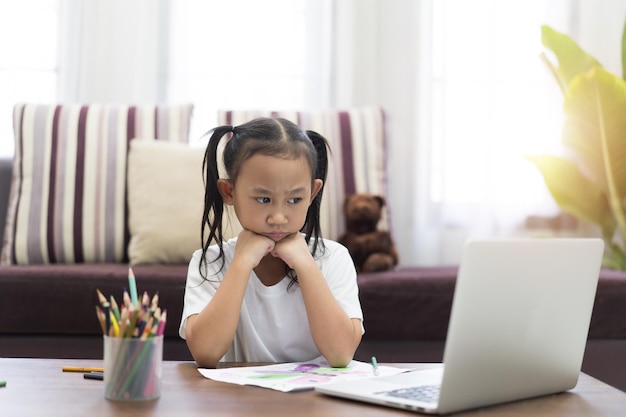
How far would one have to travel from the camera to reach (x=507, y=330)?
0.96m

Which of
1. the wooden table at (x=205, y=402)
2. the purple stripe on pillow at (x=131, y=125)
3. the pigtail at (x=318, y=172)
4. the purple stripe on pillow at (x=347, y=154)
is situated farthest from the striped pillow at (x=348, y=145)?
the wooden table at (x=205, y=402)

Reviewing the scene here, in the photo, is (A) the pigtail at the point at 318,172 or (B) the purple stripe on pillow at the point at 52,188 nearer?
(A) the pigtail at the point at 318,172

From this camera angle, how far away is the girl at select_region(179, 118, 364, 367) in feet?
4.39

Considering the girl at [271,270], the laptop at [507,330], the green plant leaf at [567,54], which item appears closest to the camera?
the laptop at [507,330]

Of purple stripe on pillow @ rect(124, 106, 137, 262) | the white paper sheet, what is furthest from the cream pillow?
Result: the white paper sheet

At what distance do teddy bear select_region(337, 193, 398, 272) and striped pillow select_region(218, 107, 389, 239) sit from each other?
0.09 meters

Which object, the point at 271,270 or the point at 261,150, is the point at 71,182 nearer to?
the point at 271,270

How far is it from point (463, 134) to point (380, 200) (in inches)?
27.3

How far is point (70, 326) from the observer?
233 centimetres

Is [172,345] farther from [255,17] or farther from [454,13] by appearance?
[454,13]

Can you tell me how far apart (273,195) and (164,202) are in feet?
4.60

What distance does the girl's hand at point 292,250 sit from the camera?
1.38m

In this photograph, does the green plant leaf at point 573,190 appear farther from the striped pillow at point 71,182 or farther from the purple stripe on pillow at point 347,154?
the striped pillow at point 71,182

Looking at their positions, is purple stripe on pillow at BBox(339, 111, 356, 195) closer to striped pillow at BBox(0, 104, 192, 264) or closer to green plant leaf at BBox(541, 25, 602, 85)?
striped pillow at BBox(0, 104, 192, 264)
